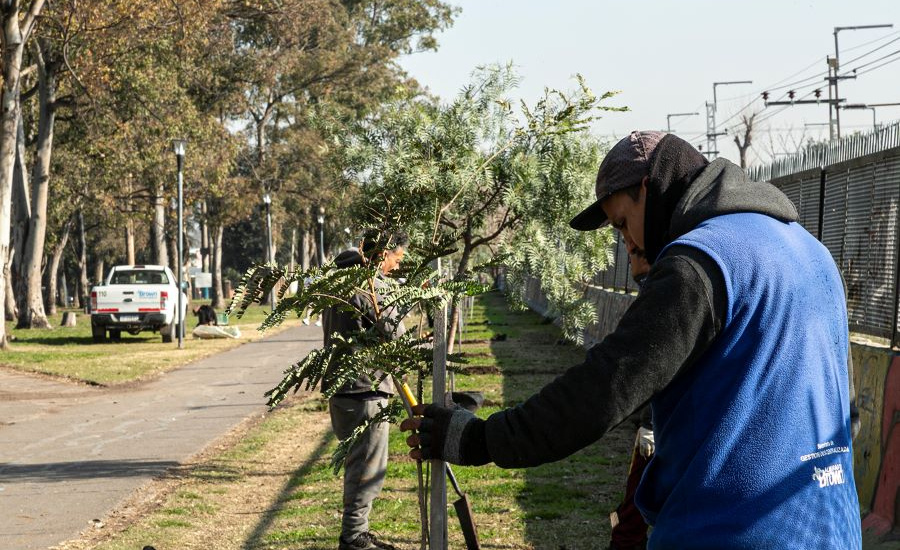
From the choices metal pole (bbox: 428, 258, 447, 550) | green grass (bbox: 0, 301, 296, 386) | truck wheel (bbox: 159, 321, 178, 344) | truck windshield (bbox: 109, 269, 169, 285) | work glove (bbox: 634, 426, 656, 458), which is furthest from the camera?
truck windshield (bbox: 109, 269, 169, 285)

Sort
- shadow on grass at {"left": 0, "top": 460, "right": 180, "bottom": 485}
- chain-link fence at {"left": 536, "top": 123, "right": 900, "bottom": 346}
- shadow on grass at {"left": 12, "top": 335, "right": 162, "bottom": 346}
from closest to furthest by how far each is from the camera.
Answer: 1. chain-link fence at {"left": 536, "top": 123, "right": 900, "bottom": 346}
2. shadow on grass at {"left": 0, "top": 460, "right": 180, "bottom": 485}
3. shadow on grass at {"left": 12, "top": 335, "right": 162, "bottom": 346}

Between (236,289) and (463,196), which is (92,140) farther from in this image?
(236,289)

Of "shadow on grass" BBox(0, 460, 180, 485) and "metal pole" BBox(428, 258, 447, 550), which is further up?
"metal pole" BBox(428, 258, 447, 550)

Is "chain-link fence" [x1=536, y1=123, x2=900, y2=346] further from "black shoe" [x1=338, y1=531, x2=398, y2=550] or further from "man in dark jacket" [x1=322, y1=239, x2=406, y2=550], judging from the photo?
"black shoe" [x1=338, y1=531, x2=398, y2=550]

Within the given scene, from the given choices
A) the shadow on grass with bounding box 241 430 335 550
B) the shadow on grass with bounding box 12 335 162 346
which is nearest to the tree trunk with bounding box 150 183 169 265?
the shadow on grass with bounding box 12 335 162 346

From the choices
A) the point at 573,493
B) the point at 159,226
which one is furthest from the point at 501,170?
the point at 159,226

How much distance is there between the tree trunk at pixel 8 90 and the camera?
78.5 ft

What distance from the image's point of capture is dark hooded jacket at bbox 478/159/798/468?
2.25 metres

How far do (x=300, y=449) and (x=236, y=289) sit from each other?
794cm

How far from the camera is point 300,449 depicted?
11.7m

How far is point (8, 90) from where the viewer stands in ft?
80.2

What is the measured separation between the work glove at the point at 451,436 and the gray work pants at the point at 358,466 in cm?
409

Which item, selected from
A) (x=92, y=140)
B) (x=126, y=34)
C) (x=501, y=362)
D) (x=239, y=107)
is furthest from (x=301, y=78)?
(x=501, y=362)

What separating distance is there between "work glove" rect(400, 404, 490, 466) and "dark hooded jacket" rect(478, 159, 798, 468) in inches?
5.7
